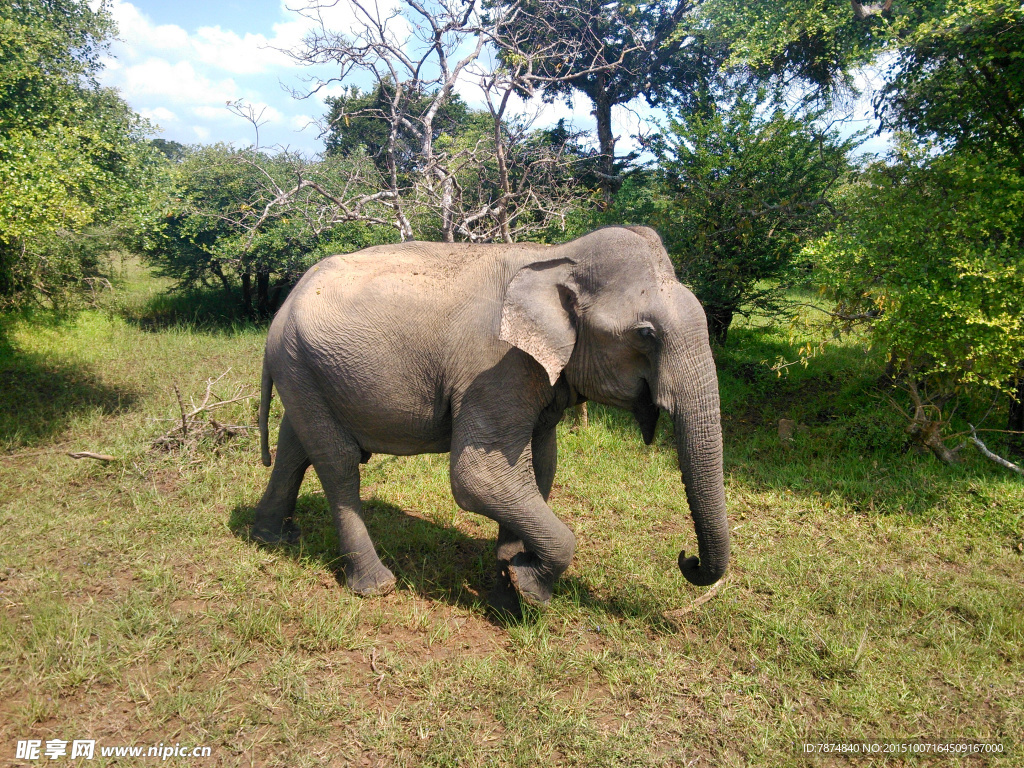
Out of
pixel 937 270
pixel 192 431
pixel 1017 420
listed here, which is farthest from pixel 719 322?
pixel 192 431

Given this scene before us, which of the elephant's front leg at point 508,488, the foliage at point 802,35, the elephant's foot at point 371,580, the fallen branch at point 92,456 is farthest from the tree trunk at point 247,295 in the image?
the elephant's front leg at point 508,488

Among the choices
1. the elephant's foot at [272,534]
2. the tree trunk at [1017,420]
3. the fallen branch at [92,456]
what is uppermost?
the tree trunk at [1017,420]

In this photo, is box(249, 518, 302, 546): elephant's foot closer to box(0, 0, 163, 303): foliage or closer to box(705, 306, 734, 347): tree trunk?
box(0, 0, 163, 303): foliage

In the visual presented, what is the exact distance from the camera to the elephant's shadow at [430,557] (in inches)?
165

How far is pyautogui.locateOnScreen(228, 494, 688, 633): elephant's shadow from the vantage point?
4195 millimetres

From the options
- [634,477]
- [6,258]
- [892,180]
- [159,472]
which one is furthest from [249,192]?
[892,180]

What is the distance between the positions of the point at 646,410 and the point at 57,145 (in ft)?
21.0

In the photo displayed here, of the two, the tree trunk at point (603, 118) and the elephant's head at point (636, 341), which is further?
the tree trunk at point (603, 118)

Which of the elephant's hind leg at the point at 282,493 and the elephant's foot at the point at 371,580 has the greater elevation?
the elephant's hind leg at the point at 282,493

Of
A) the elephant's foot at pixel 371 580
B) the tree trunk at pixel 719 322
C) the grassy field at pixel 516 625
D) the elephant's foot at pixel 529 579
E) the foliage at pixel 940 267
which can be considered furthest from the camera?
the tree trunk at pixel 719 322

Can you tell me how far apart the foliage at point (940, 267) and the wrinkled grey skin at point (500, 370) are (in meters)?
3.30

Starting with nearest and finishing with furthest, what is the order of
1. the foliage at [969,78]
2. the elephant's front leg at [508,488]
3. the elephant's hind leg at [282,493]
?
the elephant's front leg at [508,488]
the elephant's hind leg at [282,493]
the foliage at [969,78]

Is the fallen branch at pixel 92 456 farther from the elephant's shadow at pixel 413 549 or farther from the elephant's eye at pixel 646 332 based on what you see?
the elephant's eye at pixel 646 332

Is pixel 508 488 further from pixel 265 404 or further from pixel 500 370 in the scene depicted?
pixel 265 404
